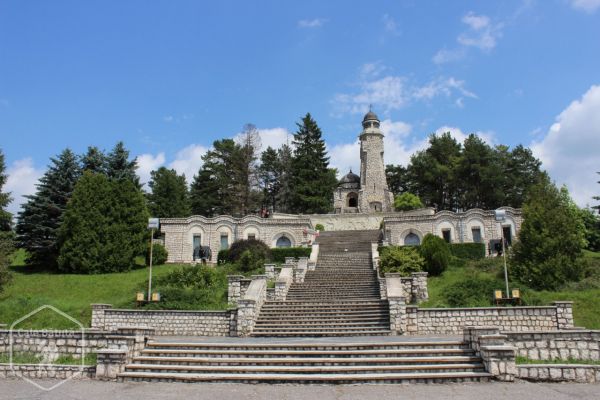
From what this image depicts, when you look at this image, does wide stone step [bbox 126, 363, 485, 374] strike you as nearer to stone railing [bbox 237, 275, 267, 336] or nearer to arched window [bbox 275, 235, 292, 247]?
stone railing [bbox 237, 275, 267, 336]

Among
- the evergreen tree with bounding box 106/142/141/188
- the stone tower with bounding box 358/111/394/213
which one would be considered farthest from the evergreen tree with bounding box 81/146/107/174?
the stone tower with bounding box 358/111/394/213

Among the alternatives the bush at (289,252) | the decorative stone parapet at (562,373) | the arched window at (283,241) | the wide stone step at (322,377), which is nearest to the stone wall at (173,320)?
the wide stone step at (322,377)

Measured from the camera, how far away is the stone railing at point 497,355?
9.59m

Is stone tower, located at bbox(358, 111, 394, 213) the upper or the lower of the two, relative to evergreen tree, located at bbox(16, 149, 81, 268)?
upper

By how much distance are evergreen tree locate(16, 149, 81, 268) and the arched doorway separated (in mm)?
29611

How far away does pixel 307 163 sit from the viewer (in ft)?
184

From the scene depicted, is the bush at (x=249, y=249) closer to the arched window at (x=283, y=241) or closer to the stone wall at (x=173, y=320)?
the arched window at (x=283, y=241)

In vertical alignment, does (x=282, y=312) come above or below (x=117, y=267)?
below

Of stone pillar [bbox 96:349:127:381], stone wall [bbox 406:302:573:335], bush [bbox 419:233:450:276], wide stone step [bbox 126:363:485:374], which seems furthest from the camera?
bush [bbox 419:233:450:276]

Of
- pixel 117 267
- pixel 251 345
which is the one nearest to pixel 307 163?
pixel 117 267

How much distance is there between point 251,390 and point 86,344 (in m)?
4.85

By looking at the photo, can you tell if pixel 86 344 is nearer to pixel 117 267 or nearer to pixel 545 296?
pixel 545 296

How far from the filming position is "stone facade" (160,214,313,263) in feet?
119

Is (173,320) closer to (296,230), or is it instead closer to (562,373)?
(562,373)
